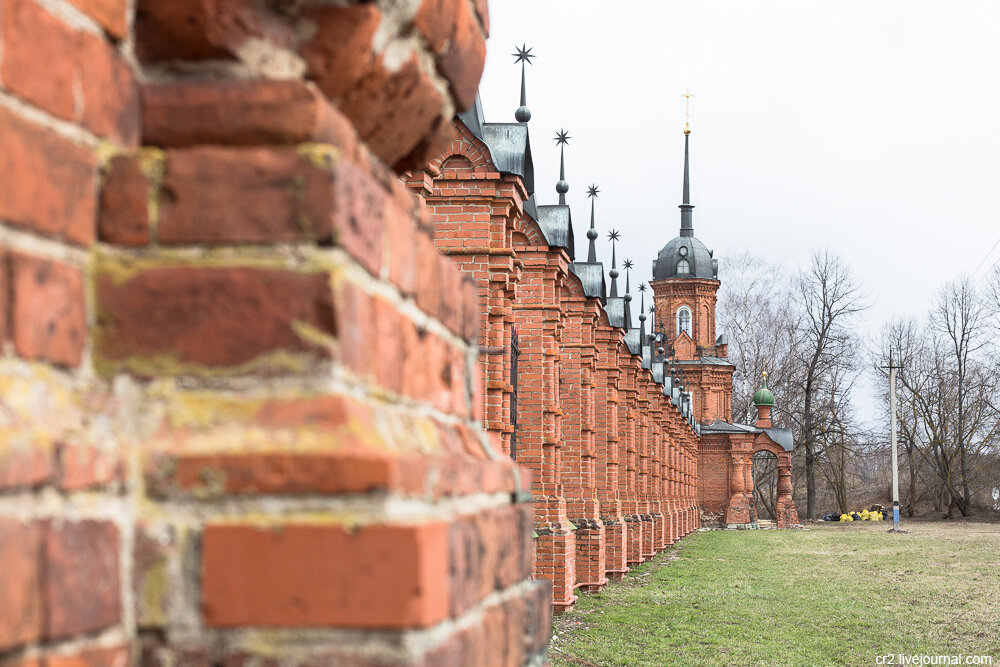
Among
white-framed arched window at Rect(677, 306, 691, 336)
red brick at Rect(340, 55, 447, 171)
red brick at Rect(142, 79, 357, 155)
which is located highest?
white-framed arched window at Rect(677, 306, 691, 336)

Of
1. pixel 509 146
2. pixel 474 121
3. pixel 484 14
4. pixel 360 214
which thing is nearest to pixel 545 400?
pixel 509 146

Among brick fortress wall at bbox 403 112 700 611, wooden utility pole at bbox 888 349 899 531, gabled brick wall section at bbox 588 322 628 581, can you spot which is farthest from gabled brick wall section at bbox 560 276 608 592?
wooden utility pole at bbox 888 349 899 531

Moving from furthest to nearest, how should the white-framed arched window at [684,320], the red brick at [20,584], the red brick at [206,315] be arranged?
the white-framed arched window at [684,320] → the red brick at [206,315] → the red brick at [20,584]

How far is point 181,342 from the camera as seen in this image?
1355 mm

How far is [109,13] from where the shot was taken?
1.38 m

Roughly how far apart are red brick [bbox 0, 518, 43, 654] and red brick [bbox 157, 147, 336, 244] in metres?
0.39

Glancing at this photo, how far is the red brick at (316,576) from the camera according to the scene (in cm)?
125

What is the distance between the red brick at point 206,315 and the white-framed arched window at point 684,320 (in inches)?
2624

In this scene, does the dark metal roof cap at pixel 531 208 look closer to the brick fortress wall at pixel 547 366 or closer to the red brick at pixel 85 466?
the brick fortress wall at pixel 547 366

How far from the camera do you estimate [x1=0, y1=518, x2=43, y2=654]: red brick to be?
112cm

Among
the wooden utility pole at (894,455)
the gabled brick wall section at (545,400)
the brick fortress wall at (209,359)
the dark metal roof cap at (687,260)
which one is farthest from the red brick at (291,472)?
the dark metal roof cap at (687,260)

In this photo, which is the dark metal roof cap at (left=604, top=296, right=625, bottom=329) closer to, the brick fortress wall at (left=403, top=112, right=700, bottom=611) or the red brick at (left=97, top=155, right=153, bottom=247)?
the brick fortress wall at (left=403, top=112, right=700, bottom=611)

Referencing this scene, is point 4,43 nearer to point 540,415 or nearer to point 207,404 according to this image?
point 207,404

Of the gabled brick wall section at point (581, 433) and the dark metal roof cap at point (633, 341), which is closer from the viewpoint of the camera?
the gabled brick wall section at point (581, 433)
